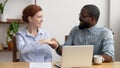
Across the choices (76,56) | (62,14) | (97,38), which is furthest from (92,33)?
(62,14)

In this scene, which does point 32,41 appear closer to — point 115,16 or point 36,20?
point 36,20

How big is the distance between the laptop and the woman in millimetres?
456

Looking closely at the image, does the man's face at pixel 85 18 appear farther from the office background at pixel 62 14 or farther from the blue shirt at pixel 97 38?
the office background at pixel 62 14

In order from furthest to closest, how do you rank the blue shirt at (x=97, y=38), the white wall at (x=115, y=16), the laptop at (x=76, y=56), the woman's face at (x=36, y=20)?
the white wall at (x=115, y=16) → the woman's face at (x=36, y=20) → the blue shirt at (x=97, y=38) → the laptop at (x=76, y=56)

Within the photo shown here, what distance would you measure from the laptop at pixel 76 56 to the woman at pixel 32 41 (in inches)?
18.0

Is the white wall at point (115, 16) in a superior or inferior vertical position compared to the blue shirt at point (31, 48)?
superior

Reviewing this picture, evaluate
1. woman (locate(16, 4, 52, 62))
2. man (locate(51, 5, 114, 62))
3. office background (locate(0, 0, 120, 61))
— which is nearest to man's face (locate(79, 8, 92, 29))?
man (locate(51, 5, 114, 62))

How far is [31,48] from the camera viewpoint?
2410 mm

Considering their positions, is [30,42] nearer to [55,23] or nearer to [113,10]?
[55,23]

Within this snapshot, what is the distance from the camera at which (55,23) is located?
3973 mm

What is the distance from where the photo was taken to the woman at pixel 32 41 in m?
2.43

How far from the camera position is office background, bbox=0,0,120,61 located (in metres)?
3.90

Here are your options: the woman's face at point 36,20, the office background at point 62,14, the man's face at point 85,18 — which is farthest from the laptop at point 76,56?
the office background at point 62,14

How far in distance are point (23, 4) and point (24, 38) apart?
1.50 m
